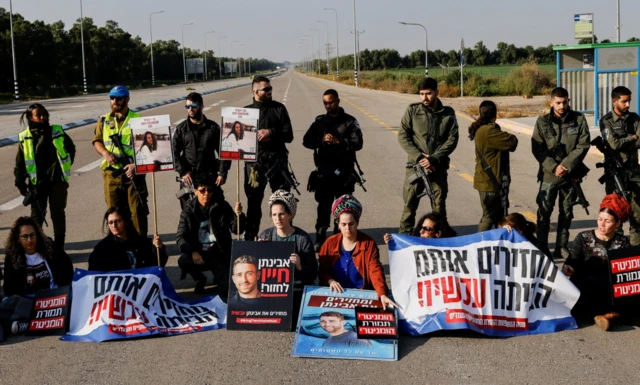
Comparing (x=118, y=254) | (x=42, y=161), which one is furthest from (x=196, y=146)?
(x=118, y=254)

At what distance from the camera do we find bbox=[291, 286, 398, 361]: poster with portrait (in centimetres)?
557

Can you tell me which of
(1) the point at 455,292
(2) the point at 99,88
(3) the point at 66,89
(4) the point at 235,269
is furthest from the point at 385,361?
(2) the point at 99,88

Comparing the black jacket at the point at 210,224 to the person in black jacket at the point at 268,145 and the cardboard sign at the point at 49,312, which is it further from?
the cardboard sign at the point at 49,312

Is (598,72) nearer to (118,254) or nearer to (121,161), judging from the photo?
(121,161)

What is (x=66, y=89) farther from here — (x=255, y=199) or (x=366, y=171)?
(x=255, y=199)

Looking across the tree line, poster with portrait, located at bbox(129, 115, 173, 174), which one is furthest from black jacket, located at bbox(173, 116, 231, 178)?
the tree line

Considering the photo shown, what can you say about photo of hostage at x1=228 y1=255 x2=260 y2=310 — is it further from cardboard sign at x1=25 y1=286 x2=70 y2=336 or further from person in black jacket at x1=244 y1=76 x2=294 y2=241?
person in black jacket at x1=244 y1=76 x2=294 y2=241

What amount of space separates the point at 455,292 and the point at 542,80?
40714 mm

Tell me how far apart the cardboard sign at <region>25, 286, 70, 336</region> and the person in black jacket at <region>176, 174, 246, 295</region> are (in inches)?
51.8

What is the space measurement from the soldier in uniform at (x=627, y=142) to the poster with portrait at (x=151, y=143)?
177 inches

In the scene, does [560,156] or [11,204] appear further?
[11,204]

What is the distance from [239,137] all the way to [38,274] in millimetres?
2227

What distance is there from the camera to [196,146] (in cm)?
838

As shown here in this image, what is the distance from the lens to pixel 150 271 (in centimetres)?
654
